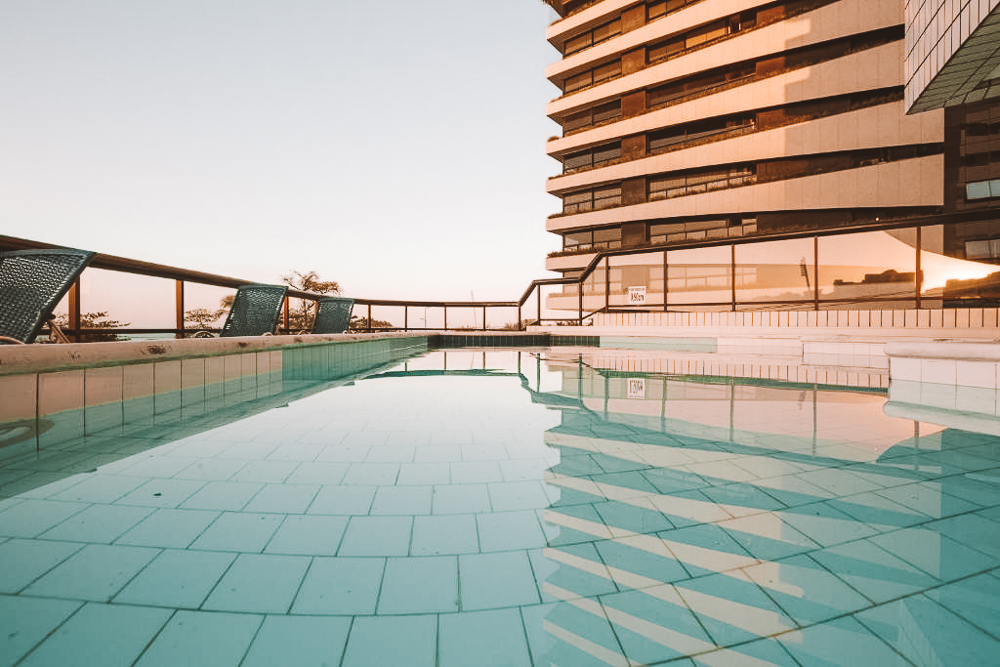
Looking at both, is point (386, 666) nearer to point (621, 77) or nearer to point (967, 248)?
point (967, 248)

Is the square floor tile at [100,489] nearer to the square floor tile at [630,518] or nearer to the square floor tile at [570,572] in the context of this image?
the square floor tile at [570,572]

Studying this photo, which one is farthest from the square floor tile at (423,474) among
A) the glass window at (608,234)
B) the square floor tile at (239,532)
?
the glass window at (608,234)

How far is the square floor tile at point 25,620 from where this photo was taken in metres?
0.92

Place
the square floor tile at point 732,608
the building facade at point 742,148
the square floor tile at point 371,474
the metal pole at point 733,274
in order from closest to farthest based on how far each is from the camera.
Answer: the square floor tile at point 732,608
the square floor tile at point 371,474
the metal pole at point 733,274
the building facade at point 742,148

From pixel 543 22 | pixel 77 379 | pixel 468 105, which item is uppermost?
pixel 543 22

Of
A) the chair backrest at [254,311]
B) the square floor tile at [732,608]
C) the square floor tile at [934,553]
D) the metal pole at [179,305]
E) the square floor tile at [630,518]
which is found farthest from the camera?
the chair backrest at [254,311]

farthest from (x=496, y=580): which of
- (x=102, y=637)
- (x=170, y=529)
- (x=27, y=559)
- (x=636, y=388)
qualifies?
(x=636, y=388)

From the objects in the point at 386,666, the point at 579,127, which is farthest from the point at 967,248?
the point at 579,127

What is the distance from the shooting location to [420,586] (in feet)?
3.85

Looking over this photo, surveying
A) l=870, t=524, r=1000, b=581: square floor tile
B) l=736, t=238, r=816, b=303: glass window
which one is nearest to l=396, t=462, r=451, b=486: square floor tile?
l=870, t=524, r=1000, b=581: square floor tile

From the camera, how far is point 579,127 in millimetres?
26109

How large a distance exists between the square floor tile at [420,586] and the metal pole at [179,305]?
15.4 ft

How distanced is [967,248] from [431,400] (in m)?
9.18

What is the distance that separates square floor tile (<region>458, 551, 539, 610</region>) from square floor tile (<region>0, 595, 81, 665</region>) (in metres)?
0.90
